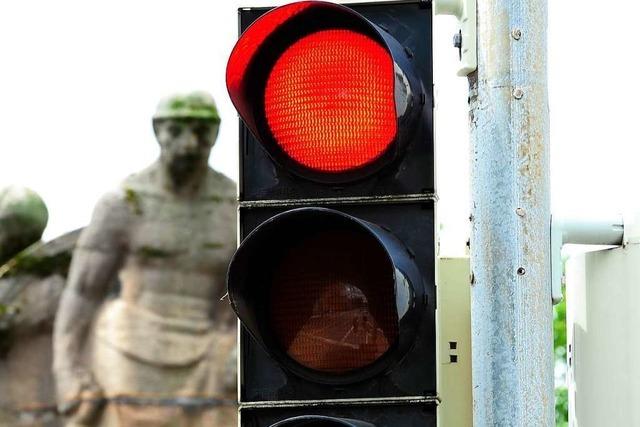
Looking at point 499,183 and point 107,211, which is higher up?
point 107,211

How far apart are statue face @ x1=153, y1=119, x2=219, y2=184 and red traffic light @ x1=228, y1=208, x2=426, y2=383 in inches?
506

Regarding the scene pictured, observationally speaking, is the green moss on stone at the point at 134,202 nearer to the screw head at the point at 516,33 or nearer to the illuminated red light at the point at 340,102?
the illuminated red light at the point at 340,102

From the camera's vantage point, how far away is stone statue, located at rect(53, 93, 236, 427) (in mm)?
15984

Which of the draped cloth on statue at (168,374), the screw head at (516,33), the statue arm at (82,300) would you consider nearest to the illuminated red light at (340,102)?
→ the screw head at (516,33)

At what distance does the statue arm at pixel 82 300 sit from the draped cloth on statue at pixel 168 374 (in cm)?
20

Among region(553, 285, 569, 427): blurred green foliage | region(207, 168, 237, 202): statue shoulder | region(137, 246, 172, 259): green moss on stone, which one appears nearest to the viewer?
region(207, 168, 237, 202): statue shoulder

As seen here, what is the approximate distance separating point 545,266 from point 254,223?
525 millimetres

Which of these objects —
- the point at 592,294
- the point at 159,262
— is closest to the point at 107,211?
the point at 159,262

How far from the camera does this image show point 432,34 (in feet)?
10.1

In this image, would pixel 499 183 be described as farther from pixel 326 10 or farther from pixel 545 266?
pixel 326 10

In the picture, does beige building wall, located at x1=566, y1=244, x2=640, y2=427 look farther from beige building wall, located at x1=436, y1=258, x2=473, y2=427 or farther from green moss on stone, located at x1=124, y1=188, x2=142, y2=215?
green moss on stone, located at x1=124, y1=188, x2=142, y2=215

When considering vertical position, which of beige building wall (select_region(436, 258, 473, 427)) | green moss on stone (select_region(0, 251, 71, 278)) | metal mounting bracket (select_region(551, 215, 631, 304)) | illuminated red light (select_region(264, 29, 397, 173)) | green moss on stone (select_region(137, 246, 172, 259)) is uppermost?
green moss on stone (select_region(137, 246, 172, 259))

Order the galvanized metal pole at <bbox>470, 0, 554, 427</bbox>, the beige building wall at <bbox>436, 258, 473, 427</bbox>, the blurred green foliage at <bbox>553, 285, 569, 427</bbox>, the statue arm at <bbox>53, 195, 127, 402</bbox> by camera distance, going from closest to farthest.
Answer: the galvanized metal pole at <bbox>470, 0, 554, 427</bbox> → the beige building wall at <bbox>436, 258, 473, 427</bbox> → the statue arm at <bbox>53, 195, 127, 402</bbox> → the blurred green foliage at <bbox>553, 285, 569, 427</bbox>

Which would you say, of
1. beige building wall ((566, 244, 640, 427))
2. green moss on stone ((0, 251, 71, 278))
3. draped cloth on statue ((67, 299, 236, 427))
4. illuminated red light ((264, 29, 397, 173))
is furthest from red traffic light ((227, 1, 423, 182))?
green moss on stone ((0, 251, 71, 278))
